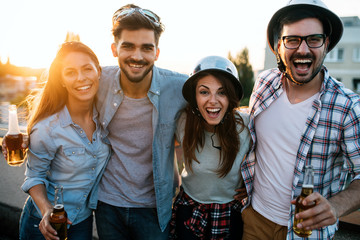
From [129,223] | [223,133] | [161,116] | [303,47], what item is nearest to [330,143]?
[303,47]

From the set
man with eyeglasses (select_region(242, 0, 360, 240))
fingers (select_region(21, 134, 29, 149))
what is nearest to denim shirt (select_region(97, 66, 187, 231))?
fingers (select_region(21, 134, 29, 149))

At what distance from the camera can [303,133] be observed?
233cm

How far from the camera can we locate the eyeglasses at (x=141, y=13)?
2.91 metres

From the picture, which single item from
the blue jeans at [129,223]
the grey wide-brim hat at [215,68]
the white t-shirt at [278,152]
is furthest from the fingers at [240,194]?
the grey wide-brim hat at [215,68]

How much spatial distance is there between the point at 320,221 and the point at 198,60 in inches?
72.6

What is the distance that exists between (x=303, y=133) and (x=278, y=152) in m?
0.29

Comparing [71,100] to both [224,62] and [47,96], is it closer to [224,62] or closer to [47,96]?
[47,96]

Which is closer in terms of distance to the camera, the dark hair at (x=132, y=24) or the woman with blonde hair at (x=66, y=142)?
the woman with blonde hair at (x=66, y=142)

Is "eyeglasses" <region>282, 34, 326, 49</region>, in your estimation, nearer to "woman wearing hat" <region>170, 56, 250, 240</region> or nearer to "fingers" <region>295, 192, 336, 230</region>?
"woman wearing hat" <region>170, 56, 250, 240</region>

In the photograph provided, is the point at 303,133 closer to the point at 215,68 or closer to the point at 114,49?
the point at 215,68

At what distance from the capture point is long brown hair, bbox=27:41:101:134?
110 inches

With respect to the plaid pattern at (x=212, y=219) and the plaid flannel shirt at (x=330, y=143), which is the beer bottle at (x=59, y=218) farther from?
the plaid flannel shirt at (x=330, y=143)

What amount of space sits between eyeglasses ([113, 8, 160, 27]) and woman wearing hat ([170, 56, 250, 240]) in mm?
670

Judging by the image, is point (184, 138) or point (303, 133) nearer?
point (303, 133)
